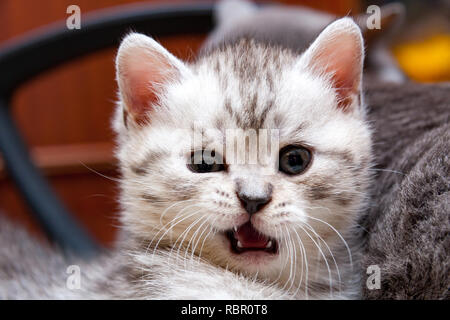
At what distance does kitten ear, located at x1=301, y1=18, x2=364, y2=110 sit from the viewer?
848 millimetres

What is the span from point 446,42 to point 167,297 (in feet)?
7.51

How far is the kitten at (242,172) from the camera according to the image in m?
0.76

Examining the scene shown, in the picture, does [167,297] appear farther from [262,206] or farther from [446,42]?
[446,42]

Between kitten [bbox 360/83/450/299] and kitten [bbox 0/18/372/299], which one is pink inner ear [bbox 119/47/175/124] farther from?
kitten [bbox 360/83/450/299]

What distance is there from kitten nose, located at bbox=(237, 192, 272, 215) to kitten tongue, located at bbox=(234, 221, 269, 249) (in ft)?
0.18

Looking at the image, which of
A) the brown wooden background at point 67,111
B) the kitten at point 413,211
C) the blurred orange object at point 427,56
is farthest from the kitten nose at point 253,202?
the blurred orange object at point 427,56

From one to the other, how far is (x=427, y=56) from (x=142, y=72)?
6.77ft

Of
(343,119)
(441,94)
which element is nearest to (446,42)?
(441,94)

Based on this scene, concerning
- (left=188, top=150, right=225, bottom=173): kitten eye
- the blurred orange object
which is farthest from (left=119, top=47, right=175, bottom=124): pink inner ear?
the blurred orange object

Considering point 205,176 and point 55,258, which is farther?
point 55,258

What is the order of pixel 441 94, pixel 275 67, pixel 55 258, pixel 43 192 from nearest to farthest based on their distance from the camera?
1. pixel 275 67
2. pixel 441 94
3. pixel 55 258
4. pixel 43 192

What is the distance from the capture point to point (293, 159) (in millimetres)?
793

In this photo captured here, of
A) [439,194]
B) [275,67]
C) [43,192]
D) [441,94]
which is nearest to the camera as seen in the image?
[439,194]

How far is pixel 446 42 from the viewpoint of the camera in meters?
2.55
